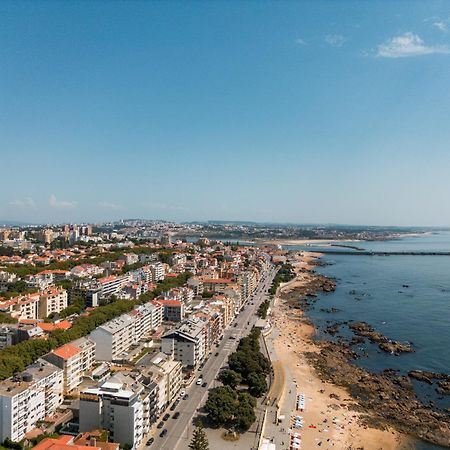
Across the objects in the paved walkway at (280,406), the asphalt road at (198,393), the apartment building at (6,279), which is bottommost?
the paved walkway at (280,406)

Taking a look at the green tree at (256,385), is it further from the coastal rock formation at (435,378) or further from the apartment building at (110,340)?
the coastal rock formation at (435,378)

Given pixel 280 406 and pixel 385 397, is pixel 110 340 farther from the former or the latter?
pixel 385 397

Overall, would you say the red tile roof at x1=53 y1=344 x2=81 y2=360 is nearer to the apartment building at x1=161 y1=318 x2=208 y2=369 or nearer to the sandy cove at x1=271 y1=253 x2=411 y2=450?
the apartment building at x1=161 y1=318 x2=208 y2=369

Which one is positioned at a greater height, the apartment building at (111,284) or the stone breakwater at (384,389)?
the apartment building at (111,284)

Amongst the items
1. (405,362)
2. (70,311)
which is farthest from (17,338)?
(405,362)

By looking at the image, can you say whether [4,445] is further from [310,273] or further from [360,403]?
[310,273]

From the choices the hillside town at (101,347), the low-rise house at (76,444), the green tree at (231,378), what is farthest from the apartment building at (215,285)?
the low-rise house at (76,444)

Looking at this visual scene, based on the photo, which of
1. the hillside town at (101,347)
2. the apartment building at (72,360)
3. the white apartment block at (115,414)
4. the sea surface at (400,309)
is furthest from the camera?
the sea surface at (400,309)
